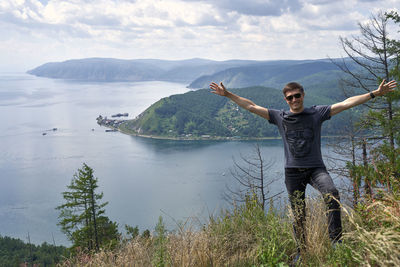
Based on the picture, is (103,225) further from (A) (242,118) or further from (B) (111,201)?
(A) (242,118)

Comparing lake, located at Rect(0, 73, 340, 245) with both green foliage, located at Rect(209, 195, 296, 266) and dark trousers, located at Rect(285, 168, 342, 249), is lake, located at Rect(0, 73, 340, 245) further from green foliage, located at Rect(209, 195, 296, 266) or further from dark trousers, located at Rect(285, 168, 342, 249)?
dark trousers, located at Rect(285, 168, 342, 249)

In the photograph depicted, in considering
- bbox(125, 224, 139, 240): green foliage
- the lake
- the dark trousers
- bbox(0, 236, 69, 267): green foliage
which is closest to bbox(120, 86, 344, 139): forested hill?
the lake

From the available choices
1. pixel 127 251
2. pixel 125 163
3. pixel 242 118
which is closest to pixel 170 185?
pixel 125 163

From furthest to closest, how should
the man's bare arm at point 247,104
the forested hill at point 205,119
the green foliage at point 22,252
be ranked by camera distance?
the forested hill at point 205,119 → the green foliage at point 22,252 → the man's bare arm at point 247,104

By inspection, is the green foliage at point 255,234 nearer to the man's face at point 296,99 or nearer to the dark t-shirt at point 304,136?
the dark t-shirt at point 304,136

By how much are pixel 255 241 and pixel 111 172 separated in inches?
2376

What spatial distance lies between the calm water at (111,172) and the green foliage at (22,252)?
5.89 feet

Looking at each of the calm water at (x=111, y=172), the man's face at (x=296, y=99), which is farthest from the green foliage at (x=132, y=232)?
the calm water at (x=111, y=172)

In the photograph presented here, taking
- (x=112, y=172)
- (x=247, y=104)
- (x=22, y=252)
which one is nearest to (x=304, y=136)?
(x=247, y=104)

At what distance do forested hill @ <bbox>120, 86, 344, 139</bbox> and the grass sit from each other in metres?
91.6

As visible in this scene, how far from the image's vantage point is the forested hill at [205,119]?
10862 cm

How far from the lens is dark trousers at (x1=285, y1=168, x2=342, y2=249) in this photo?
2.65 meters

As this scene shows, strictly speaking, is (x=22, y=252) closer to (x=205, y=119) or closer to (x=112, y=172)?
(x=112, y=172)

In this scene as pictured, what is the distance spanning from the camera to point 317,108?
3.09 meters
